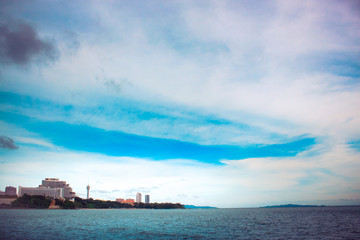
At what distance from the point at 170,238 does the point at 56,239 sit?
2500 cm

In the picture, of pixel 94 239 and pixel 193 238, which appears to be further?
pixel 193 238

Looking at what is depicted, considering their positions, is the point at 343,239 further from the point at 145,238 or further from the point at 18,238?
the point at 18,238

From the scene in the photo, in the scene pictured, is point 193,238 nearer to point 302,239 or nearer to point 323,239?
point 302,239

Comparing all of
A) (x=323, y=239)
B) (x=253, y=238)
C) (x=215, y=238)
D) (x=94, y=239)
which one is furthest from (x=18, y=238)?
(x=323, y=239)

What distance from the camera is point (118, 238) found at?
5394 cm

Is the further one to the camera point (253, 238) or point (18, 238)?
point (253, 238)

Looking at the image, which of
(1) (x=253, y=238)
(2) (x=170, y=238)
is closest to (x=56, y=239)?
(2) (x=170, y=238)

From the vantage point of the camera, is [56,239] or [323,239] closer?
[56,239]

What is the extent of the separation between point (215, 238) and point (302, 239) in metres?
20.0

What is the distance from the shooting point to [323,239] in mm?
54250

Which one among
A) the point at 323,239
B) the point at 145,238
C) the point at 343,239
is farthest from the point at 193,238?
the point at 343,239

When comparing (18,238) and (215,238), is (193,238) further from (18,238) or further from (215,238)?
(18,238)

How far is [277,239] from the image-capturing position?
5406 cm

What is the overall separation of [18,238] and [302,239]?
208 ft
